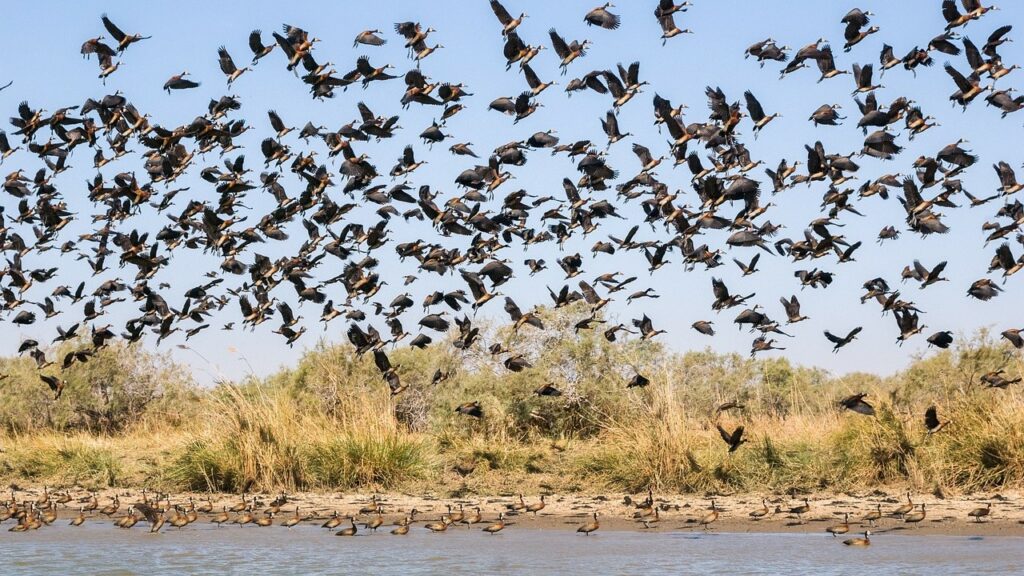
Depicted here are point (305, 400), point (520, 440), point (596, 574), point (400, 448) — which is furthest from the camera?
point (305, 400)

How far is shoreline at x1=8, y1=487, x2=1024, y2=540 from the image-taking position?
14680mm

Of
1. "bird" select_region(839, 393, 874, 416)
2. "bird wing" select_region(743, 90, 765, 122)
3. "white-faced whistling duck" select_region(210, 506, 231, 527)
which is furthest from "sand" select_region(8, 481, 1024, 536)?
"bird wing" select_region(743, 90, 765, 122)

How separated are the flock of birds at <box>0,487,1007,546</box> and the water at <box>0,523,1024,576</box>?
30cm

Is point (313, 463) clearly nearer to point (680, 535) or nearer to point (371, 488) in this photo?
point (371, 488)

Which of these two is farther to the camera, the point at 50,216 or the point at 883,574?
the point at 50,216

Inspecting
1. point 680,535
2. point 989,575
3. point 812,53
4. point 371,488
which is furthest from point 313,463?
point 989,575

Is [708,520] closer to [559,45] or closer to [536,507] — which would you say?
[536,507]

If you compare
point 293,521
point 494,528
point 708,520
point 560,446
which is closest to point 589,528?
point 494,528

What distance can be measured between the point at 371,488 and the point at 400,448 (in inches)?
30.8

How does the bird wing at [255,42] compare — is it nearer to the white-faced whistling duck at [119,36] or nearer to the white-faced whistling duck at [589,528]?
the white-faced whistling duck at [119,36]

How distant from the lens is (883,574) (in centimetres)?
1174

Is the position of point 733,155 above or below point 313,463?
above

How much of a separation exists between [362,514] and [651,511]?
3.92 metres

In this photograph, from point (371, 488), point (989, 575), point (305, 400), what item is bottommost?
point (989, 575)
